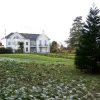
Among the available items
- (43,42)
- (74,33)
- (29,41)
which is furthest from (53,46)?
(74,33)

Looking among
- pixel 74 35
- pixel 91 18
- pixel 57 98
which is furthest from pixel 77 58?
pixel 74 35

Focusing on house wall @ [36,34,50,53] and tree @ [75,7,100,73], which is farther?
house wall @ [36,34,50,53]

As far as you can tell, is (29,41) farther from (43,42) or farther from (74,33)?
(74,33)

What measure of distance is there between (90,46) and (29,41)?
67729 mm

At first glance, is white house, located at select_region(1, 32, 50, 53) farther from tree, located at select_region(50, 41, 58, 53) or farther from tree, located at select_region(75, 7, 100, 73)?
tree, located at select_region(75, 7, 100, 73)

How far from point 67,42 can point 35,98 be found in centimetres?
7031

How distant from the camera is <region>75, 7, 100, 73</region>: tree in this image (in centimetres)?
1902

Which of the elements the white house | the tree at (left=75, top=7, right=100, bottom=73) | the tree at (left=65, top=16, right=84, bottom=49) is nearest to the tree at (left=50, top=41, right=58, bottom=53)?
the white house

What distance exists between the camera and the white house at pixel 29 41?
83.2 meters

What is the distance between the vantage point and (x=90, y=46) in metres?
19.1

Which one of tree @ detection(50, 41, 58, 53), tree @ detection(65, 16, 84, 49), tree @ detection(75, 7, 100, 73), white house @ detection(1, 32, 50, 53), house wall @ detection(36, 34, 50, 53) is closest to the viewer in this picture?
tree @ detection(75, 7, 100, 73)

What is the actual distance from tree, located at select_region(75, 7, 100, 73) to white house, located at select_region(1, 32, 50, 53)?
63.6 metres

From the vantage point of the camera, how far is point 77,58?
1931cm

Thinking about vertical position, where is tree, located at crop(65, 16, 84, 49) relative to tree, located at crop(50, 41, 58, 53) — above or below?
above
